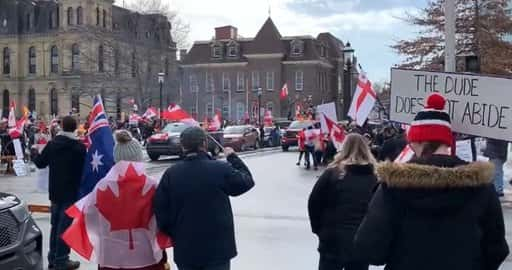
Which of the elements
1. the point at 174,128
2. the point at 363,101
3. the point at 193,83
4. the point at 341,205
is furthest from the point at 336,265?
the point at 193,83

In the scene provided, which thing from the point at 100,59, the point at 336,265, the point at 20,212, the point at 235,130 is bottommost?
the point at 235,130

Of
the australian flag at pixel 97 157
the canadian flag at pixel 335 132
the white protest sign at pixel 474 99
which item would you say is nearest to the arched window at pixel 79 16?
the canadian flag at pixel 335 132

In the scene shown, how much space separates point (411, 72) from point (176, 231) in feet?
7.72

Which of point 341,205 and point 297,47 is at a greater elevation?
point 297,47

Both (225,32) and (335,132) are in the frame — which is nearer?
(335,132)

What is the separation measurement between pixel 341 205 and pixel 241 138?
27657 mm

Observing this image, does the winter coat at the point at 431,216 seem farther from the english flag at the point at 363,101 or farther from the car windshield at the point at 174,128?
the car windshield at the point at 174,128

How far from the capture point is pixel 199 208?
4609 mm

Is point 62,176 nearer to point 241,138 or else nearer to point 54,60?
point 241,138

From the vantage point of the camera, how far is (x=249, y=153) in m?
31.1

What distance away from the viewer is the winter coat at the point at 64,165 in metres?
7.30

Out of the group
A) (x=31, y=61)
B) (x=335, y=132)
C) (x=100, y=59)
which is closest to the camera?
(x=335, y=132)

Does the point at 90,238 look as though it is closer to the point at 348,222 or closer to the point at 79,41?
the point at 348,222

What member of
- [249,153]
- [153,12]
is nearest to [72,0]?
[153,12]
